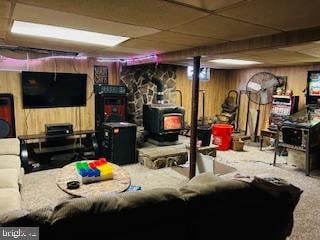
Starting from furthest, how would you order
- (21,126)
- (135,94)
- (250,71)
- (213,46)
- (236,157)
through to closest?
(250,71) < (135,94) < (236,157) < (21,126) < (213,46)

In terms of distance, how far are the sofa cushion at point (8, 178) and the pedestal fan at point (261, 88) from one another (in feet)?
19.7

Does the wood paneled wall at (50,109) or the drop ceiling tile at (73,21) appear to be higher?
the drop ceiling tile at (73,21)

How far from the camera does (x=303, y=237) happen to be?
8.69 ft

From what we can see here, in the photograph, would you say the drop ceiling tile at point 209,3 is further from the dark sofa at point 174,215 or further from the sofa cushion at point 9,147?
the sofa cushion at point 9,147

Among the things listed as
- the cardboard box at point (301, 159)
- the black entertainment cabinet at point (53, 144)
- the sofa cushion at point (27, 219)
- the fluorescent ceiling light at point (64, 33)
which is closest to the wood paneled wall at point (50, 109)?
the black entertainment cabinet at point (53, 144)

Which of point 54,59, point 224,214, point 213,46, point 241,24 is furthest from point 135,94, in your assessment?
point 224,214

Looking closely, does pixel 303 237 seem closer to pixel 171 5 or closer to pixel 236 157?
pixel 171 5

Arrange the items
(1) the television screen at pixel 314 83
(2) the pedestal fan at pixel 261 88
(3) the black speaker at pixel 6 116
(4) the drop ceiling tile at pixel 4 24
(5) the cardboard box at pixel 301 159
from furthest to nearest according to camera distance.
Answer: (2) the pedestal fan at pixel 261 88
(1) the television screen at pixel 314 83
(5) the cardboard box at pixel 301 159
(3) the black speaker at pixel 6 116
(4) the drop ceiling tile at pixel 4 24

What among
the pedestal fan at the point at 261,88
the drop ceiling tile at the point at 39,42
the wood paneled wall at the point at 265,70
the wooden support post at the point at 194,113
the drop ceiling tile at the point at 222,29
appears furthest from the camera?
the pedestal fan at the point at 261,88

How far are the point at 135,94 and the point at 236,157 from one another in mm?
2747

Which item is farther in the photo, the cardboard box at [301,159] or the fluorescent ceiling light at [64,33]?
the cardboard box at [301,159]

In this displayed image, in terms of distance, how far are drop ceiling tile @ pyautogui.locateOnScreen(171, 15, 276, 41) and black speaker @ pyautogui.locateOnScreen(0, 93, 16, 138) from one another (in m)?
3.56

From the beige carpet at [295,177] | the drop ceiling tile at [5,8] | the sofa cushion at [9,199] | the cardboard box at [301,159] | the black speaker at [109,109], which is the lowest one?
the beige carpet at [295,177]

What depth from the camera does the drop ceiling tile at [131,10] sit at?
1.71 metres
